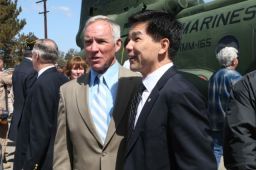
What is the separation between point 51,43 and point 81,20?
1025 centimetres

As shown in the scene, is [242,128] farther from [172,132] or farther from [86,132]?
[86,132]

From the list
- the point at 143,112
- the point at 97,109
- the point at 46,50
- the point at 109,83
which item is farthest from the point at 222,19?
the point at 143,112

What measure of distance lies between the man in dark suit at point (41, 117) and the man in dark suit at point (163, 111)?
1458 millimetres

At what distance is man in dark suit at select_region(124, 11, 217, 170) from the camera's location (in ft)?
7.35

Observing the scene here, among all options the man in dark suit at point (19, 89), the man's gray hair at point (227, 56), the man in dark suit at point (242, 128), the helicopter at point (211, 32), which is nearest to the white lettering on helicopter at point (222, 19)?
the helicopter at point (211, 32)

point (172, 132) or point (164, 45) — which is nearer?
point (172, 132)

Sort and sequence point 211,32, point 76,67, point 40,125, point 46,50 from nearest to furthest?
point 40,125 < point 46,50 < point 76,67 < point 211,32

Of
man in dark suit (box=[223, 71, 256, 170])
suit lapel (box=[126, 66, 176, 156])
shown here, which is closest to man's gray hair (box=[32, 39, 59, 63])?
suit lapel (box=[126, 66, 176, 156])

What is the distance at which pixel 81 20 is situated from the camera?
47.2ft

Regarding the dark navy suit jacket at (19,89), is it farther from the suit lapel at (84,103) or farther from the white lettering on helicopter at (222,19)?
the suit lapel at (84,103)

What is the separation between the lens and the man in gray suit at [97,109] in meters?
2.74

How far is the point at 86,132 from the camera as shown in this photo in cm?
277

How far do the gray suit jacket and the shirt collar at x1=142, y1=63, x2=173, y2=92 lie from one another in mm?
365

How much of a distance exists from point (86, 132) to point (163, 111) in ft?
2.16
